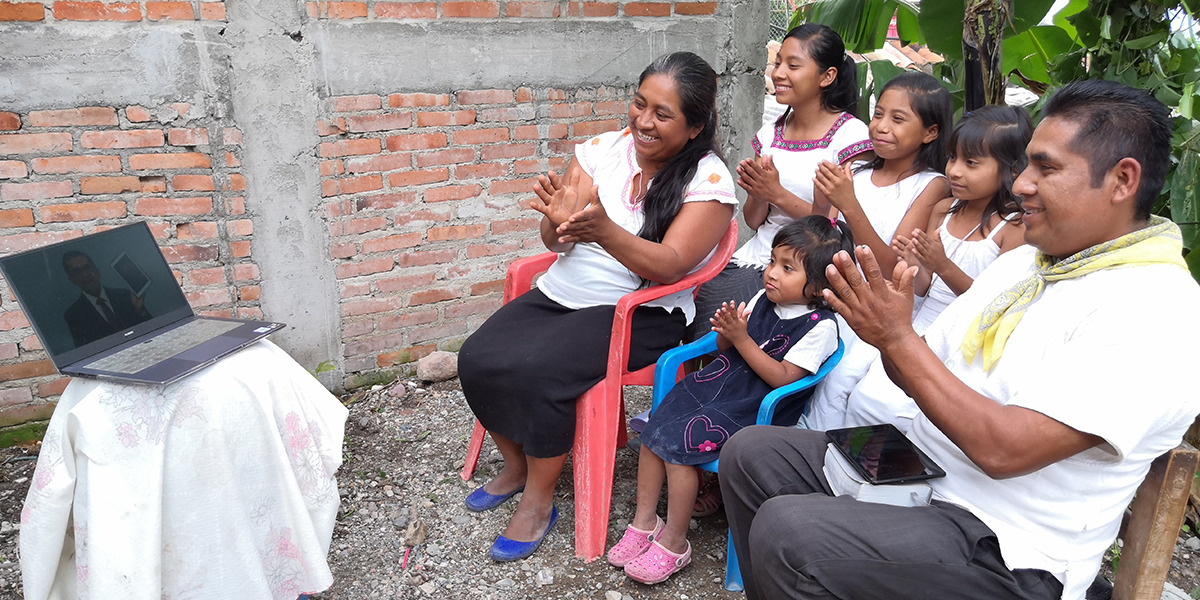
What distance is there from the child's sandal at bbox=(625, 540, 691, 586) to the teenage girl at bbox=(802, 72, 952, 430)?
0.59 metres

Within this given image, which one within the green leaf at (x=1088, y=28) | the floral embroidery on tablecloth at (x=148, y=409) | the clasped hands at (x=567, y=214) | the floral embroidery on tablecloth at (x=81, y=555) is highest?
the green leaf at (x=1088, y=28)

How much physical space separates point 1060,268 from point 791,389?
3.06 ft

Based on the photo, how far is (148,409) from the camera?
6.44 feet

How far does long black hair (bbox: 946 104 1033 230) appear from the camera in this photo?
253 cm

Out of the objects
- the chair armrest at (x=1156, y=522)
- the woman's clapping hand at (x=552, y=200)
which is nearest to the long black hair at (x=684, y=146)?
the woman's clapping hand at (x=552, y=200)

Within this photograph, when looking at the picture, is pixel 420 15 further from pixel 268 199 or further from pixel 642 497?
pixel 642 497

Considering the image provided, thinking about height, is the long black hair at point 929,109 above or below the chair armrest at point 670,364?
above

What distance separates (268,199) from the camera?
3414 millimetres

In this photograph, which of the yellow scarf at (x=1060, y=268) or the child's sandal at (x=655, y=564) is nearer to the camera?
the yellow scarf at (x=1060, y=268)

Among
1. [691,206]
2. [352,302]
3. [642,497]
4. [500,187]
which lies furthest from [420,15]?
[642,497]

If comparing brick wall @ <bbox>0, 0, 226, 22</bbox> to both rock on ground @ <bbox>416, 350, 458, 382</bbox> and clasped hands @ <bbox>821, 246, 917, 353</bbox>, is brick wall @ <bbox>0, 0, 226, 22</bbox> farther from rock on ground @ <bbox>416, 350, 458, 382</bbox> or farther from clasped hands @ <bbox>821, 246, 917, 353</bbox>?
clasped hands @ <bbox>821, 246, 917, 353</bbox>

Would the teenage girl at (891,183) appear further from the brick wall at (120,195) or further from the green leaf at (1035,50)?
the brick wall at (120,195)

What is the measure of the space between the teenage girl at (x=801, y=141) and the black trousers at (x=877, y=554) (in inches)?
49.2

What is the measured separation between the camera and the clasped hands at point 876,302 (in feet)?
5.57
